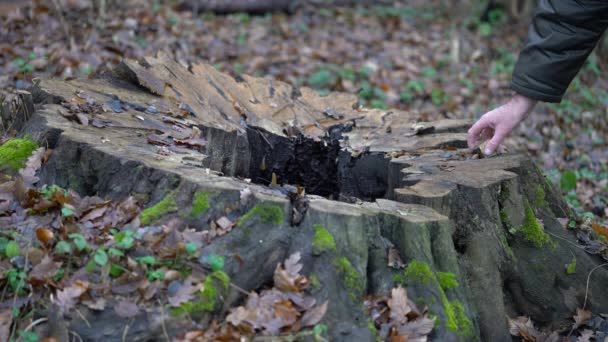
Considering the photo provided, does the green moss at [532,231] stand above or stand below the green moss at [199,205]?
below

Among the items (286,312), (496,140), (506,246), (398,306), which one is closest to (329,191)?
(496,140)

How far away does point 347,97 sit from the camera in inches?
205

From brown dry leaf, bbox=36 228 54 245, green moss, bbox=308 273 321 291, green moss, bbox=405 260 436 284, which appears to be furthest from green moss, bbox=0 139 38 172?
green moss, bbox=405 260 436 284

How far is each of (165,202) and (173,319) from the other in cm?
64

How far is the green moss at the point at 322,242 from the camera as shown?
8.90 feet

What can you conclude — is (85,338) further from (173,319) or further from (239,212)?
(239,212)

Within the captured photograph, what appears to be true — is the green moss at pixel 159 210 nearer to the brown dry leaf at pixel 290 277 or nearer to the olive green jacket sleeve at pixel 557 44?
the brown dry leaf at pixel 290 277

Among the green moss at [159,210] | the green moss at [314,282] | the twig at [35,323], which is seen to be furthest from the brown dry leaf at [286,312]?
the twig at [35,323]

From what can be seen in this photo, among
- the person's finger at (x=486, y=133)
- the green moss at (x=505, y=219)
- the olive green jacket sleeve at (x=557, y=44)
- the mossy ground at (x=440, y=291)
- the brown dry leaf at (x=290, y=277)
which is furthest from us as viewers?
the person's finger at (x=486, y=133)

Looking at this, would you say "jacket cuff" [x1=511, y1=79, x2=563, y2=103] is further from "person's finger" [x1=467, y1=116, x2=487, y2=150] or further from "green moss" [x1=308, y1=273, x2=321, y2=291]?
"green moss" [x1=308, y1=273, x2=321, y2=291]

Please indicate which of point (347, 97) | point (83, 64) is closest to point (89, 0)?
point (83, 64)

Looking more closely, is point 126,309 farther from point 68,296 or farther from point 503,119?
point 503,119

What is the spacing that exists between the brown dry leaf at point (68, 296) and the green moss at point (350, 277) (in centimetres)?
116

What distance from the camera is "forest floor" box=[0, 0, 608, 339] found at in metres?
6.61
